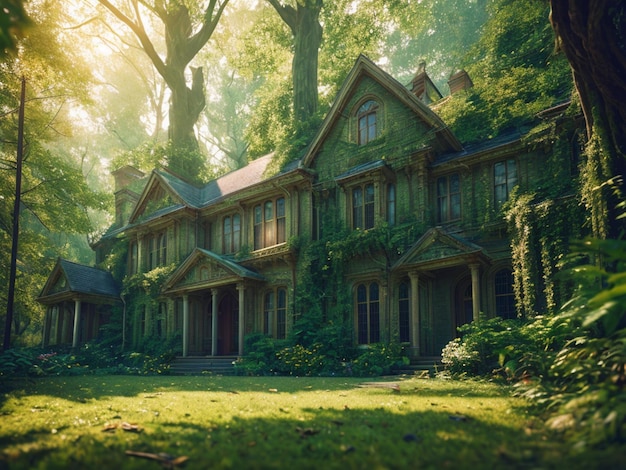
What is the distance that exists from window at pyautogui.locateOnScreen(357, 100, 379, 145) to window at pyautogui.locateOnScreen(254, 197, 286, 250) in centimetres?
490

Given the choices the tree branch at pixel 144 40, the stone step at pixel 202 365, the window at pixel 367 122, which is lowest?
the stone step at pixel 202 365

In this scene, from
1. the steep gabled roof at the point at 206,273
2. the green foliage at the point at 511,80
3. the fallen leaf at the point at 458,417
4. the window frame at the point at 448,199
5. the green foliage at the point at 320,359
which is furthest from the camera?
the steep gabled roof at the point at 206,273

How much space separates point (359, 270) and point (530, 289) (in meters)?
6.62

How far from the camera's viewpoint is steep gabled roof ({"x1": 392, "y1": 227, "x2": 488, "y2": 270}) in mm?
14711

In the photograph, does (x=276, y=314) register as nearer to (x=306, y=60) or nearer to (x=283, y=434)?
(x=283, y=434)

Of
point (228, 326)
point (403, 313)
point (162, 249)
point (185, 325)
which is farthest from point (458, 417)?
point (162, 249)

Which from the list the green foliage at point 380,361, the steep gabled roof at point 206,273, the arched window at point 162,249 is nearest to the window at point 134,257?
the arched window at point 162,249

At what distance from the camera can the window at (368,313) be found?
1784 cm

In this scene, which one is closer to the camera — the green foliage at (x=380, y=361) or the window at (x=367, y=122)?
the green foliage at (x=380, y=361)

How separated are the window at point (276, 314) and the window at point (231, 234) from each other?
3.74 meters

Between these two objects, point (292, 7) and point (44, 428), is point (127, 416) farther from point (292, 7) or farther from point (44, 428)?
point (292, 7)

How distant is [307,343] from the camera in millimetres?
17891

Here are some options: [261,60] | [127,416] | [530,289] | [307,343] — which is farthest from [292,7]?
[127,416]

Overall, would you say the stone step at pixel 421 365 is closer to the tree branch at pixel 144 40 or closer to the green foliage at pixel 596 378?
the green foliage at pixel 596 378
